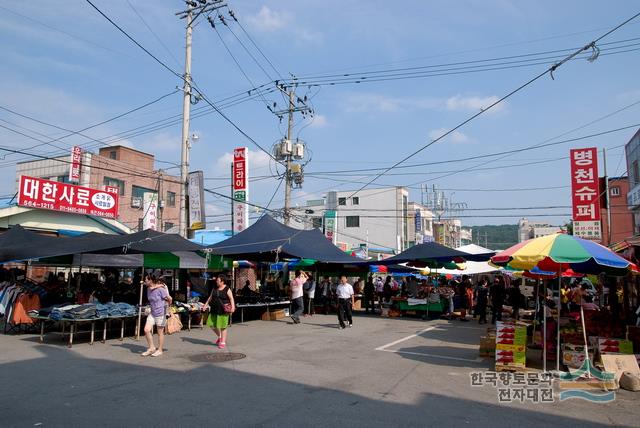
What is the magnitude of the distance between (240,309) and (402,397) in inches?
409

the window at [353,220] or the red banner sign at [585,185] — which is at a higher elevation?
the window at [353,220]

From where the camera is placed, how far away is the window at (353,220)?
2131 inches

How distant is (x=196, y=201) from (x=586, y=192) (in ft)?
47.3

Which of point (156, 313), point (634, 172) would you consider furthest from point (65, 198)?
point (634, 172)

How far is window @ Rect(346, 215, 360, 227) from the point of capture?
178ft

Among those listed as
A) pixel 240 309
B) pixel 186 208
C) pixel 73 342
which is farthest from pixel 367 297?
pixel 73 342

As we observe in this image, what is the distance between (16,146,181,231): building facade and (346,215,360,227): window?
22108 mm

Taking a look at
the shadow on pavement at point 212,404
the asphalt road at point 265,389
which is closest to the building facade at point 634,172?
the asphalt road at point 265,389

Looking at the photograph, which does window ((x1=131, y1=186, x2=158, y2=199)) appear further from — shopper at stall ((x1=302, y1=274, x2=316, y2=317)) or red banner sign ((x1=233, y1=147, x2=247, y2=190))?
shopper at stall ((x1=302, y1=274, x2=316, y2=317))

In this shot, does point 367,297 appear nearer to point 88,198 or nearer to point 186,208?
point 186,208

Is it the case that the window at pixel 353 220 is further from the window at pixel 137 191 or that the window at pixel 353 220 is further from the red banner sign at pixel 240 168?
the red banner sign at pixel 240 168

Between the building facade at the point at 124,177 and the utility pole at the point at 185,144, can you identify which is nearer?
the utility pole at the point at 185,144

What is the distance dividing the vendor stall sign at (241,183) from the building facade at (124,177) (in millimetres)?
9422

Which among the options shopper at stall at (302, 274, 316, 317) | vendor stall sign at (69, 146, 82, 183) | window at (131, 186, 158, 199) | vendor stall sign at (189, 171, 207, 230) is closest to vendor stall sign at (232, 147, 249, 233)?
vendor stall sign at (189, 171, 207, 230)
